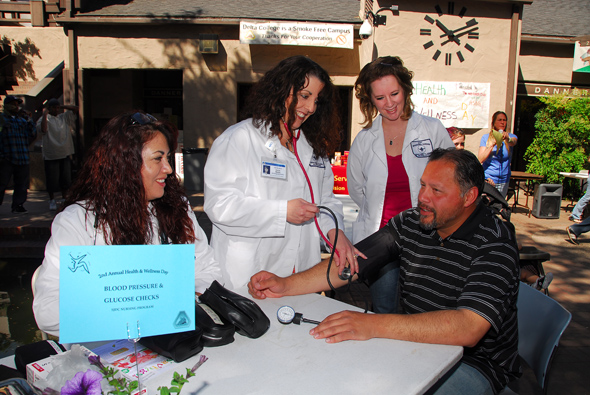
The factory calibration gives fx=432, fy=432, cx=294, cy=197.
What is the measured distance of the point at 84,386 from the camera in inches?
41.0

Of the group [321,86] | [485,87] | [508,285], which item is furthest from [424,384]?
A: [485,87]

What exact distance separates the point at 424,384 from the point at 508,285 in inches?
28.1

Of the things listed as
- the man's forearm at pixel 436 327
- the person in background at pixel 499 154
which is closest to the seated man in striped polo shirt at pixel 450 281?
the man's forearm at pixel 436 327

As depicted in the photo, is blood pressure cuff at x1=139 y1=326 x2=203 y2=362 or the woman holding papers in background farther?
the woman holding papers in background

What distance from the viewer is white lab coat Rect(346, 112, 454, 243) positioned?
9.70 ft

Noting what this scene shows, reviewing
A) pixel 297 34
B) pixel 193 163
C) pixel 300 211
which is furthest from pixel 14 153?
pixel 300 211

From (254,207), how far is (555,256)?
18.4ft

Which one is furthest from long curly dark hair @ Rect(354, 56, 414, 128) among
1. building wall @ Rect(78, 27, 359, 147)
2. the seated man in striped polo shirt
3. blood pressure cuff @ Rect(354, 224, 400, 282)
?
building wall @ Rect(78, 27, 359, 147)

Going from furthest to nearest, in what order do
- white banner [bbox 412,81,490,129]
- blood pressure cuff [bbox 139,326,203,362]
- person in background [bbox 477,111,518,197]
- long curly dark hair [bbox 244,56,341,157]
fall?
white banner [bbox 412,81,490,129], person in background [bbox 477,111,518,197], long curly dark hair [bbox 244,56,341,157], blood pressure cuff [bbox 139,326,203,362]

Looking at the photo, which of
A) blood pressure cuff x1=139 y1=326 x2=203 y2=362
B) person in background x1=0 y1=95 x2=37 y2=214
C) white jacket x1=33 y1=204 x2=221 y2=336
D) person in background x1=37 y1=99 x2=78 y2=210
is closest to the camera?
blood pressure cuff x1=139 y1=326 x2=203 y2=362

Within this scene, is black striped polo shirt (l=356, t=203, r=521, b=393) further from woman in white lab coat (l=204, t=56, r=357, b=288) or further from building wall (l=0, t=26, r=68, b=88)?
building wall (l=0, t=26, r=68, b=88)

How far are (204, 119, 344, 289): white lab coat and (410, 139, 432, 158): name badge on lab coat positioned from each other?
778 mm

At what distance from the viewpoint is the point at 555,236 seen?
727 centimetres

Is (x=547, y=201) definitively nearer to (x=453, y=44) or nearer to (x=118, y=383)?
(x=453, y=44)
